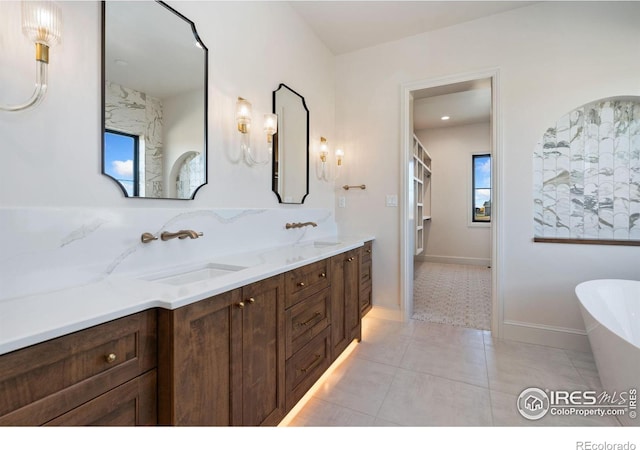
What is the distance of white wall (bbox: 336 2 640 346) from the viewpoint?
90.7 inches

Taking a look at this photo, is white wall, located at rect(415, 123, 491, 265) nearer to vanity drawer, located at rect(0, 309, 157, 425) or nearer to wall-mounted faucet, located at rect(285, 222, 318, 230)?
wall-mounted faucet, located at rect(285, 222, 318, 230)

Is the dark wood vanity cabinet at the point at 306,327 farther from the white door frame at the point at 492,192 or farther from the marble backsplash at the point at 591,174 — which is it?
the marble backsplash at the point at 591,174

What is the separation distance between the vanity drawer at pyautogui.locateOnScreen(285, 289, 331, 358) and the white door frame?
4.37 feet

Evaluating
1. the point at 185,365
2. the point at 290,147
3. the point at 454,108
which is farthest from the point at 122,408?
the point at 454,108

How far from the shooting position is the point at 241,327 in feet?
3.94

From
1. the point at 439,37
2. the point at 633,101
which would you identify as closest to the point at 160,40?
the point at 439,37

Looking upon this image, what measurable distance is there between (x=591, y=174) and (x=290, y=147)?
8.10 ft

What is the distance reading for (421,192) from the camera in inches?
195

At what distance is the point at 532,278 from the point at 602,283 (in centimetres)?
52

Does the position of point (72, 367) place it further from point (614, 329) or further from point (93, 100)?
point (614, 329)

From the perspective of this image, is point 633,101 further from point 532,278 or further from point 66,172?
point 66,172

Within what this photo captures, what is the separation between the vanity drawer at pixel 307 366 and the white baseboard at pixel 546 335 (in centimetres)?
174

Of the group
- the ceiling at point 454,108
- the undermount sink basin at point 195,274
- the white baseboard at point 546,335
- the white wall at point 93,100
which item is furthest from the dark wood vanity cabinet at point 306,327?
the ceiling at point 454,108
